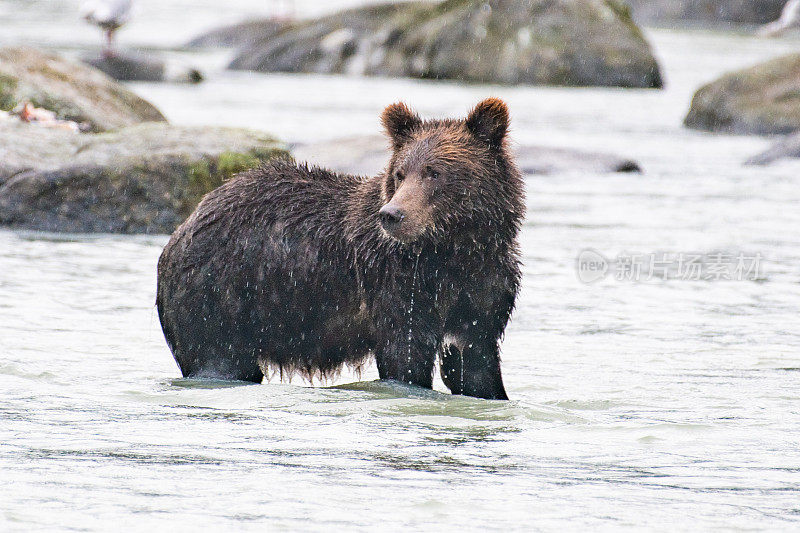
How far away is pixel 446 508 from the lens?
14.2ft

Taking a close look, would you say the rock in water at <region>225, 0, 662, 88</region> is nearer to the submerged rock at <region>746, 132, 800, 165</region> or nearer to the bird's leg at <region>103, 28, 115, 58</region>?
the bird's leg at <region>103, 28, 115, 58</region>

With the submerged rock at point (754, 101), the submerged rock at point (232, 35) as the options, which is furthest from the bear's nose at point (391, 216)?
the submerged rock at point (232, 35)

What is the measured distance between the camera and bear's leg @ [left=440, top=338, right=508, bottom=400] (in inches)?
241

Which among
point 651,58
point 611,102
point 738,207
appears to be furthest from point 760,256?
point 651,58

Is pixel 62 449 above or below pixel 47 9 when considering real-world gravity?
below

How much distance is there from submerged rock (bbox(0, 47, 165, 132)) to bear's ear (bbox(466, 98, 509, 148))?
7.73 meters

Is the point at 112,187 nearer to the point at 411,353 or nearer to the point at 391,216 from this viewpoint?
the point at 411,353

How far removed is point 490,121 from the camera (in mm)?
6133

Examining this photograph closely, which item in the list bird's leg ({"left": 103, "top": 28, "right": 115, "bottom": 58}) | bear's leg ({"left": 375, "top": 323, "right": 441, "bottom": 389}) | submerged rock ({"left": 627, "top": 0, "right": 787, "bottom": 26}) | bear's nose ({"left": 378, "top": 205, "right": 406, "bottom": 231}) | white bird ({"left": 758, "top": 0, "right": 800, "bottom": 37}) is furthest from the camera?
submerged rock ({"left": 627, "top": 0, "right": 787, "bottom": 26})

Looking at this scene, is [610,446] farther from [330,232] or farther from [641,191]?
[641,191]

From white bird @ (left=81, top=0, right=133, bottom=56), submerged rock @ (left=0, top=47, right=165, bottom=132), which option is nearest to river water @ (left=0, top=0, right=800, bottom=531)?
submerged rock @ (left=0, top=47, right=165, bottom=132)

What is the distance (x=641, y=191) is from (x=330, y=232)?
25.4 ft

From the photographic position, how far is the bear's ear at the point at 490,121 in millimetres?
6121

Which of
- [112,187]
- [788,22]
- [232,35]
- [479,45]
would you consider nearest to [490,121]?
[112,187]
